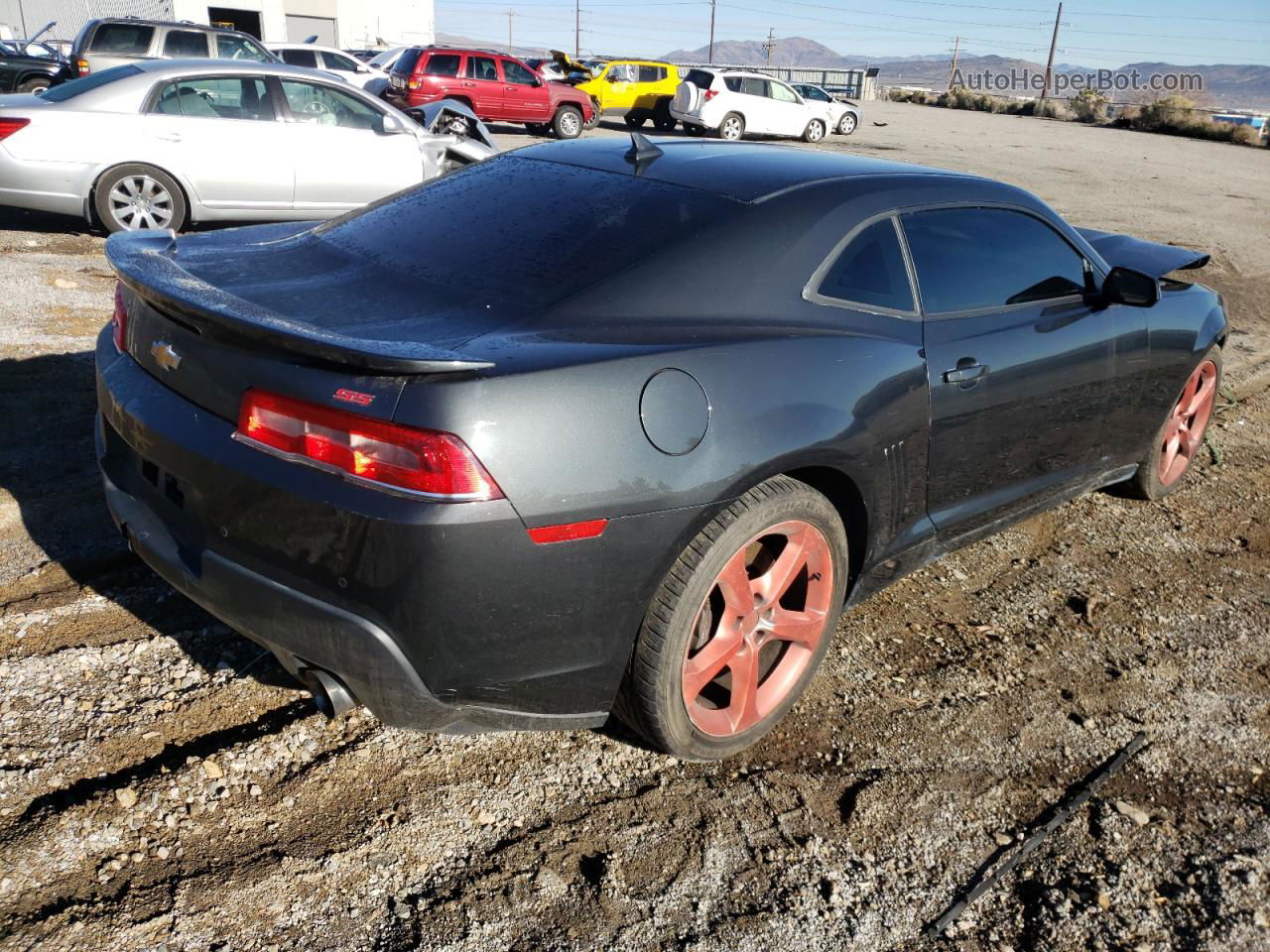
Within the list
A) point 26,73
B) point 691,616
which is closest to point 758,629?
point 691,616

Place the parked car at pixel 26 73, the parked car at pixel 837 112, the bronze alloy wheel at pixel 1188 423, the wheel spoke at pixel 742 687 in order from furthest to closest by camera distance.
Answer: the parked car at pixel 837 112 → the parked car at pixel 26 73 → the bronze alloy wheel at pixel 1188 423 → the wheel spoke at pixel 742 687

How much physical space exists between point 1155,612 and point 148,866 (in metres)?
3.37

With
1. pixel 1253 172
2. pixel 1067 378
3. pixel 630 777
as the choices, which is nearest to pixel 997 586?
pixel 1067 378

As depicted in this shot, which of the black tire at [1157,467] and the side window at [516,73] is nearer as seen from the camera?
the black tire at [1157,467]

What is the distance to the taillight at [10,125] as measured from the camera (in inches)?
302

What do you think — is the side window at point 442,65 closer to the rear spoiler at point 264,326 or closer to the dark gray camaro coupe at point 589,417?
the dark gray camaro coupe at point 589,417

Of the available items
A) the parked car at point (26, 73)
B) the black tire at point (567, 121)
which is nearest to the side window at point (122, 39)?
the parked car at point (26, 73)

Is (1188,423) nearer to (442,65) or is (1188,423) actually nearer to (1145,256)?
(1145,256)

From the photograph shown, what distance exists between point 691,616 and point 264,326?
3.82 feet

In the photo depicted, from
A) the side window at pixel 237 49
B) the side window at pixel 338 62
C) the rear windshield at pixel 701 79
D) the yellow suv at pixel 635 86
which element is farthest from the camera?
the yellow suv at pixel 635 86

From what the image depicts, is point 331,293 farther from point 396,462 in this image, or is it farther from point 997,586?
point 997,586

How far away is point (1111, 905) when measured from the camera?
234 centimetres

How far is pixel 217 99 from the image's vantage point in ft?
27.7

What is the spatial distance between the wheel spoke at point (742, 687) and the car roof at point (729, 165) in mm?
1269
